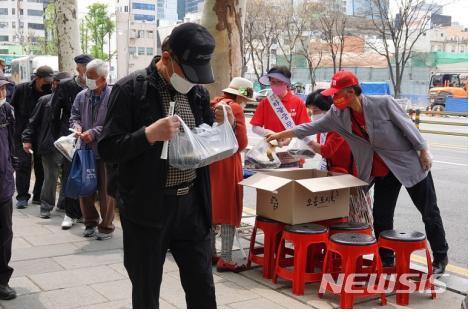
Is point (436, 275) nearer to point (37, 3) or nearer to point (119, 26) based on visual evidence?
Answer: point (119, 26)

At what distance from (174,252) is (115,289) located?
1707 millimetres

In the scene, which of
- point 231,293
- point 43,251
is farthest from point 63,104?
point 231,293

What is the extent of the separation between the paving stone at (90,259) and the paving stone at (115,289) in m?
0.60

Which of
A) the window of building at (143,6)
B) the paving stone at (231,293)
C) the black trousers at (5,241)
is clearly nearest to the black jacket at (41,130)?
the black trousers at (5,241)

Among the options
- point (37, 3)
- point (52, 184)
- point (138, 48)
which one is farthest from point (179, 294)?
point (37, 3)

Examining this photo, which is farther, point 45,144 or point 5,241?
point 45,144

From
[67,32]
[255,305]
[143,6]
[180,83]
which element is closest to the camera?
[180,83]

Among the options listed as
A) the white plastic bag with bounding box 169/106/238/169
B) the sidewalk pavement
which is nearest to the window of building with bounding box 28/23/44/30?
the sidewalk pavement

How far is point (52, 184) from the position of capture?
7.31m

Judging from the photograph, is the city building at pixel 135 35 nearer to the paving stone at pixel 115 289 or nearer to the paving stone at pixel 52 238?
the paving stone at pixel 52 238

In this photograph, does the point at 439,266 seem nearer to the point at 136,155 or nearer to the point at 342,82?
the point at 342,82

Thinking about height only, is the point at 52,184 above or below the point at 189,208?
below

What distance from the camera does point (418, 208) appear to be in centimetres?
477

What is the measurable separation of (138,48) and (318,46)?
32.5 meters
